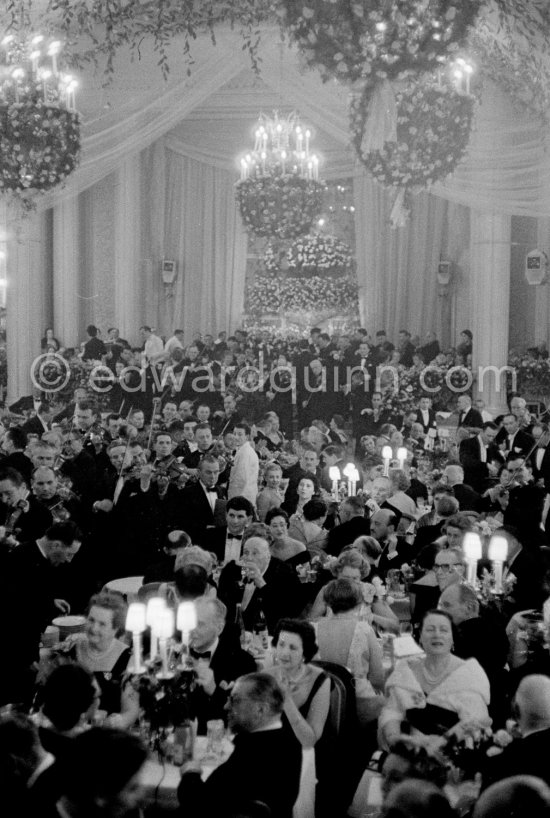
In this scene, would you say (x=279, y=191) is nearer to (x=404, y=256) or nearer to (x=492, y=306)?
(x=492, y=306)

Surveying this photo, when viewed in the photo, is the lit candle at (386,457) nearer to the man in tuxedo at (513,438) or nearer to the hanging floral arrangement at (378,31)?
the man in tuxedo at (513,438)

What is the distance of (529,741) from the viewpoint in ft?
12.7

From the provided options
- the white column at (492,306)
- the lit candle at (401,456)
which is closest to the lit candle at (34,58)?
the lit candle at (401,456)

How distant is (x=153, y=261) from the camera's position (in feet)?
67.9

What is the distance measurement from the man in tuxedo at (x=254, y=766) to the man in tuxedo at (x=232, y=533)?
125 inches

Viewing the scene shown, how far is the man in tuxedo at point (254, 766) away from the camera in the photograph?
12.1 feet

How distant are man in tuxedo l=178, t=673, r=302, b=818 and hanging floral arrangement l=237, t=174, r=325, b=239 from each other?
36.2ft

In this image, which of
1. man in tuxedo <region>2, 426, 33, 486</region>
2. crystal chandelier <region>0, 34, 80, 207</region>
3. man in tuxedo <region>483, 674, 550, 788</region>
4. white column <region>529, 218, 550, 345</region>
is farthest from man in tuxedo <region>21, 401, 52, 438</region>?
white column <region>529, 218, 550, 345</region>

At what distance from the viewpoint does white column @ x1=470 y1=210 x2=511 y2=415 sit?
14.6m

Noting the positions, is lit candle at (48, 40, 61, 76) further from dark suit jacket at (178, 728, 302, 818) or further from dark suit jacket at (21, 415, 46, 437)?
dark suit jacket at (178, 728, 302, 818)

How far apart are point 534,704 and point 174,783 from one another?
1444mm

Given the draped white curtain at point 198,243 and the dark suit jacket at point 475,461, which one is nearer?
the dark suit jacket at point 475,461

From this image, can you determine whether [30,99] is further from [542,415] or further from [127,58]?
[542,415]

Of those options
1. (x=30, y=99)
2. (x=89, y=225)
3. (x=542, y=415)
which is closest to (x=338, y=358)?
(x=542, y=415)
